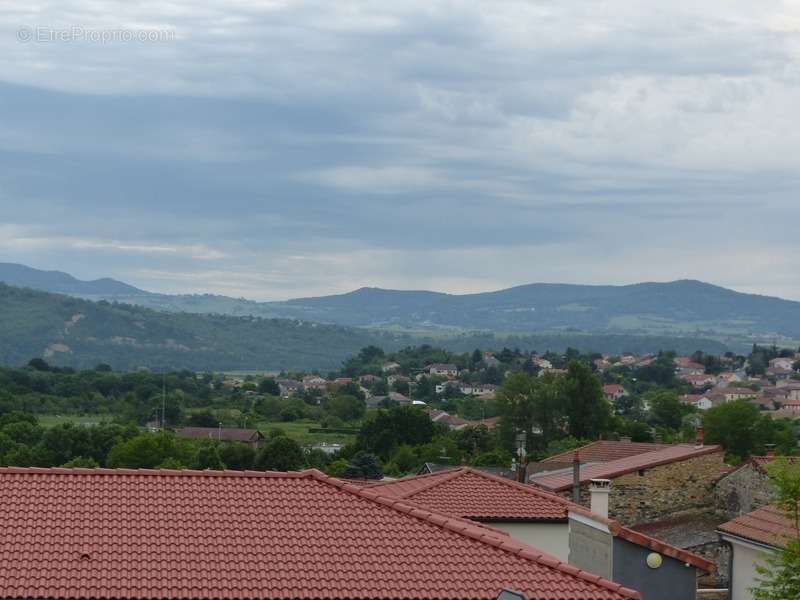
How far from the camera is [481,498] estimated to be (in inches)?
854

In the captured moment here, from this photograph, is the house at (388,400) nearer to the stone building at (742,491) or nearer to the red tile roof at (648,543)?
the stone building at (742,491)

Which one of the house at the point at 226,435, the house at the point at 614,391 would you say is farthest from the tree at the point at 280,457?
the house at the point at 614,391

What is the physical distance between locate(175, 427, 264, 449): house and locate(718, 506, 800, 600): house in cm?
6767

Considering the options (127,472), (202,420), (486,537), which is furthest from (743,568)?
(202,420)

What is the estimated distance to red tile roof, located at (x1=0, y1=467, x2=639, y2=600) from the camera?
14039 mm

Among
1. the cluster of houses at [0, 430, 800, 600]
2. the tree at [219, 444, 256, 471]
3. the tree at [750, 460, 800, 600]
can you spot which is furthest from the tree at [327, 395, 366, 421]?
the tree at [750, 460, 800, 600]

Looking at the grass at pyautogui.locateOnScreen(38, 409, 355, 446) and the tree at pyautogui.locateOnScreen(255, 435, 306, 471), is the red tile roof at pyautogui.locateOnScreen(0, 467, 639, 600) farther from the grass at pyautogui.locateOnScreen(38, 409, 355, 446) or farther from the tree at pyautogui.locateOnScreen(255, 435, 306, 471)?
the grass at pyautogui.locateOnScreen(38, 409, 355, 446)

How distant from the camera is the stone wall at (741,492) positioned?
3148 cm

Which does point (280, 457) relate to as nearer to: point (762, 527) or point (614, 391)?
point (762, 527)

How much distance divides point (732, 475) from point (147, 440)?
139 feet

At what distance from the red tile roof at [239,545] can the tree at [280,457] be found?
5668 centimetres

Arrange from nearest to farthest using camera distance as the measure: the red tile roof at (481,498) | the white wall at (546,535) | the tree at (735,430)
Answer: the white wall at (546,535) < the red tile roof at (481,498) < the tree at (735,430)

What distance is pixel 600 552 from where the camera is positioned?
19219mm

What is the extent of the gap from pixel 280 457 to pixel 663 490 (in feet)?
143
